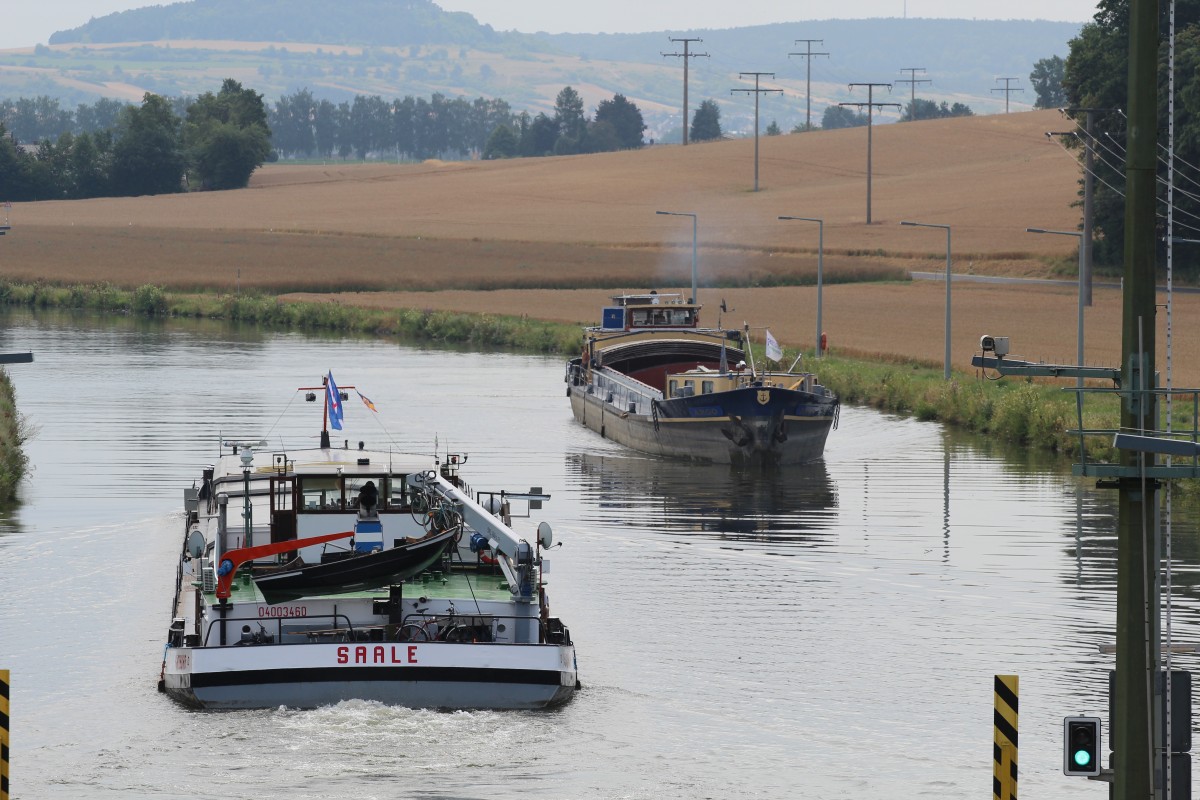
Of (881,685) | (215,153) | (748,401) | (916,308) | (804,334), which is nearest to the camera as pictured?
(881,685)

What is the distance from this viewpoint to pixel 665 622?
3198 centimetres

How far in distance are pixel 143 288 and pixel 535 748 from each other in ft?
304

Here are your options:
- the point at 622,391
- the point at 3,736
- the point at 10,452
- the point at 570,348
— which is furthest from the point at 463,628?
the point at 570,348

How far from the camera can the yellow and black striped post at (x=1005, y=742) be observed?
1656 centimetres

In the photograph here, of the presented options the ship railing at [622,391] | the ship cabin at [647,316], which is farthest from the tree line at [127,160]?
the ship railing at [622,391]

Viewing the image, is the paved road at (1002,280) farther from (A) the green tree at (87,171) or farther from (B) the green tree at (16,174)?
(B) the green tree at (16,174)

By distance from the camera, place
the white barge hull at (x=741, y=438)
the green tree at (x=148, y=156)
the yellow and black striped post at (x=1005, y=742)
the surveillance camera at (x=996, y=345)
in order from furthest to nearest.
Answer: the green tree at (x=148, y=156) → the white barge hull at (x=741, y=438) → the yellow and black striped post at (x=1005, y=742) → the surveillance camera at (x=996, y=345)

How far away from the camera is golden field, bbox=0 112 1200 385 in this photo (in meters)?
97.9

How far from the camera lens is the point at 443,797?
22062mm

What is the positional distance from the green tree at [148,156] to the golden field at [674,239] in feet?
30.5

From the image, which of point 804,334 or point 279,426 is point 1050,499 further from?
point 804,334

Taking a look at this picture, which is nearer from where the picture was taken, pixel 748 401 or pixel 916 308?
→ pixel 748 401

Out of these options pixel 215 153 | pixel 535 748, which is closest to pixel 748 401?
pixel 535 748

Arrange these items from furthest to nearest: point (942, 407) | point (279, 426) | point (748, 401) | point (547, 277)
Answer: point (547, 277)
point (942, 407)
point (279, 426)
point (748, 401)
